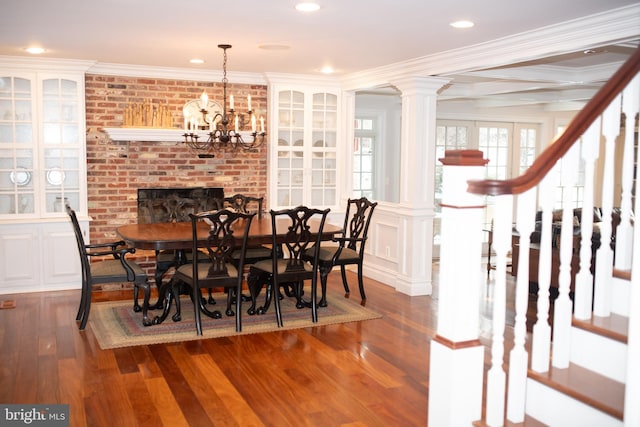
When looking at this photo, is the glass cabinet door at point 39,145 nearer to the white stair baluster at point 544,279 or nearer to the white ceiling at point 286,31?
the white ceiling at point 286,31

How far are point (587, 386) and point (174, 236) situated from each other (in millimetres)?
3394

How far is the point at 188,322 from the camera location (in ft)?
16.9

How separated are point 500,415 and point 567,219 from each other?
82 cm

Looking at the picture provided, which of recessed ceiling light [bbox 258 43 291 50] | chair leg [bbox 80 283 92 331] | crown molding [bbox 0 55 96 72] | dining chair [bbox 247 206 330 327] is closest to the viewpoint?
chair leg [bbox 80 283 92 331]

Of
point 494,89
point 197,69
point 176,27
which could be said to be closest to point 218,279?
point 176,27

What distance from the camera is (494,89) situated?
7.70 meters

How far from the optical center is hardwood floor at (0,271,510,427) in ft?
11.1

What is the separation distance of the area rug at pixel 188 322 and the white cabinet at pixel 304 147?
1.84 metres

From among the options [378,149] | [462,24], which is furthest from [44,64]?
[378,149]

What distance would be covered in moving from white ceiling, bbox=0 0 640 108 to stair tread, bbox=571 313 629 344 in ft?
6.78

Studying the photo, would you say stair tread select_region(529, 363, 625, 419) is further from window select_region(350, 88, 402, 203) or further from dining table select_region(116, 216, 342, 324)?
window select_region(350, 88, 402, 203)

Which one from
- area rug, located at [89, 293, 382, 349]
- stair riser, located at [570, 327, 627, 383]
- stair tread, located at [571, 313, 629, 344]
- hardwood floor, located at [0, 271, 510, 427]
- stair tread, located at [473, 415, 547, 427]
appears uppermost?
stair tread, located at [571, 313, 629, 344]

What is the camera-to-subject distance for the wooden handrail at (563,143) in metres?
2.20

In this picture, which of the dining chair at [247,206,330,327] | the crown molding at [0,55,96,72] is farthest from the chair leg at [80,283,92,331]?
the crown molding at [0,55,96,72]
